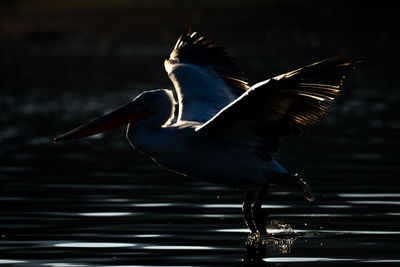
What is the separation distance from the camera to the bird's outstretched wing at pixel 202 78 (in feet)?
36.3

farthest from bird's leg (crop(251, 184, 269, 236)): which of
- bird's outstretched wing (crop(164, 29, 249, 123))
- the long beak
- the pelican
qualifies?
the long beak

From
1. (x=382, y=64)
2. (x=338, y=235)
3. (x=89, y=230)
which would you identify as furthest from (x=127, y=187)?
(x=382, y=64)

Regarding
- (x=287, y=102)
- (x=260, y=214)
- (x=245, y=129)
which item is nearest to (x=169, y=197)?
(x=260, y=214)

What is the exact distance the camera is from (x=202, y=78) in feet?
37.9

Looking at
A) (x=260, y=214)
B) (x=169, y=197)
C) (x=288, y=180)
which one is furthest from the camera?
(x=169, y=197)

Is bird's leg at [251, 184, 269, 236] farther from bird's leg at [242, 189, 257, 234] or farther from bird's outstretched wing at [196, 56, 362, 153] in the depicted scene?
bird's outstretched wing at [196, 56, 362, 153]

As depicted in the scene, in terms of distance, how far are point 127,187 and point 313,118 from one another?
422 cm

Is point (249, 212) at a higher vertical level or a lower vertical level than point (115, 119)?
lower

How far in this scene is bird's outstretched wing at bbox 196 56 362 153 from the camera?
873cm

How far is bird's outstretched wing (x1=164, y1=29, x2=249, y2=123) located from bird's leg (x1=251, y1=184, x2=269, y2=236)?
1.00m

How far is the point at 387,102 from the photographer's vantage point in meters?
25.7

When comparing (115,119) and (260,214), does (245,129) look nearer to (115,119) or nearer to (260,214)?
(260,214)

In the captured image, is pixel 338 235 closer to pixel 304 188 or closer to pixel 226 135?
pixel 304 188

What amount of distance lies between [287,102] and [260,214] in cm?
143
